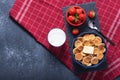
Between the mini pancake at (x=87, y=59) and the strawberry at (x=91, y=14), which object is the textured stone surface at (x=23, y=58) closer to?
the mini pancake at (x=87, y=59)

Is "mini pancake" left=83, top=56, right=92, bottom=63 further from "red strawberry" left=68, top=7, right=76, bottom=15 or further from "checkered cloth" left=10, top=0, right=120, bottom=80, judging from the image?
"red strawberry" left=68, top=7, right=76, bottom=15

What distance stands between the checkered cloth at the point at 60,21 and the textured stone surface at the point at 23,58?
0.03 meters

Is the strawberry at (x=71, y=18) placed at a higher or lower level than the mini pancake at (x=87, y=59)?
higher

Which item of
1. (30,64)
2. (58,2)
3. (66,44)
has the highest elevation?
(58,2)

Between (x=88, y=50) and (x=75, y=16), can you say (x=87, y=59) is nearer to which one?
(x=88, y=50)

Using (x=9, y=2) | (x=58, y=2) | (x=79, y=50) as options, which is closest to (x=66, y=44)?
(x=79, y=50)

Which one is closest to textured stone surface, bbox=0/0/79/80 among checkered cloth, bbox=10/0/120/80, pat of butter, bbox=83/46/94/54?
checkered cloth, bbox=10/0/120/80

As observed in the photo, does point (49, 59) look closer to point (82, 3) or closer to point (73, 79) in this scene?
point (73, 79)

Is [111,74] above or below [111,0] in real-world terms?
below

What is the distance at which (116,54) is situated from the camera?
141 centimetres

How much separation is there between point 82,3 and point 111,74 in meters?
0.32

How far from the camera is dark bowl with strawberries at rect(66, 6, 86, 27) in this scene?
138 centimetres

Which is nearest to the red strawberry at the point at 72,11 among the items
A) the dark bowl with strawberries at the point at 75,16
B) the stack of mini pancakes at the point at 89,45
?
the dark bowl with strawberries at the point at 75,16

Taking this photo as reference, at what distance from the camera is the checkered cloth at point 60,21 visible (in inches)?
55.4
